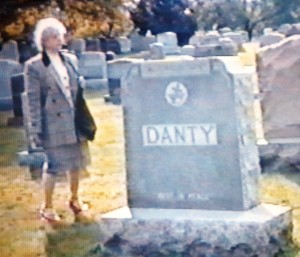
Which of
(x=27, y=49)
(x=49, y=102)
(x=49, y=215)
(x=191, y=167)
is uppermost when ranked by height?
(x=27, y=49)

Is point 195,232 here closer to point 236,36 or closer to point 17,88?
point 236,36

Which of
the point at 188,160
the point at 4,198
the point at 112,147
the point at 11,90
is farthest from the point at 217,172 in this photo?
the point at 11,90

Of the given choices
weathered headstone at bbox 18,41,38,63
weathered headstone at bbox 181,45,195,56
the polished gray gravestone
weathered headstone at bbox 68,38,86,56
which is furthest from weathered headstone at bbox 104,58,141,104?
the polished gray gravestone

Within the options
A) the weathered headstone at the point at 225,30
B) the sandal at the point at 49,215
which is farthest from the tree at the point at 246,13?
the sandal at the point at 49,215

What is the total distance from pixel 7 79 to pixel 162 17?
112 centimetres

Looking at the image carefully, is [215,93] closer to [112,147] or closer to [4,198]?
[112,147]

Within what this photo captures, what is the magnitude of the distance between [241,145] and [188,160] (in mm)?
98

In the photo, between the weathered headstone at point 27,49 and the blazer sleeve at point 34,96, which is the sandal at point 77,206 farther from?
the weathered headstone at point 27,49

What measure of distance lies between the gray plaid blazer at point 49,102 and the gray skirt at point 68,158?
18 millimetres

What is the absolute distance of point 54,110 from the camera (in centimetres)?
171

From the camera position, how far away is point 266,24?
1.73 meters

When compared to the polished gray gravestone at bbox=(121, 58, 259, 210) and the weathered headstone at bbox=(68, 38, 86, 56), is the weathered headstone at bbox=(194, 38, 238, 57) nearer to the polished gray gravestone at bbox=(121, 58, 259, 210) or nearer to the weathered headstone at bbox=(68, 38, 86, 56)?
the weathered headstone at bbox=(68, 38, 86, 56)

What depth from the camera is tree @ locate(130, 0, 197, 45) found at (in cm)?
162

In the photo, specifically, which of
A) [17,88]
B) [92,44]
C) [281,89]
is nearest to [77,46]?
[92,44]
